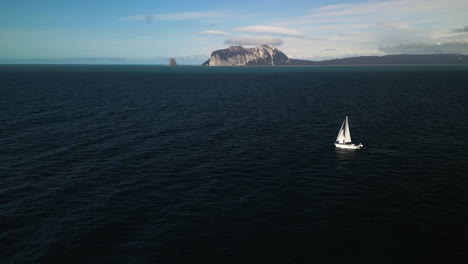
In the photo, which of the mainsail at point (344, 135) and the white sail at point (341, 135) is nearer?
the mainsail at point (344, 135)

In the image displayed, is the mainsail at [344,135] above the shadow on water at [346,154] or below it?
above

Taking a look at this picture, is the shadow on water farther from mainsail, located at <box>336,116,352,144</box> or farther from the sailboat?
mainsail, located at <box>336,116,352,144</box>

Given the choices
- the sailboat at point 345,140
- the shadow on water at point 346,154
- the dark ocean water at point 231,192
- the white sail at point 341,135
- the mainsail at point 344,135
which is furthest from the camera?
the white sail at point 341,135

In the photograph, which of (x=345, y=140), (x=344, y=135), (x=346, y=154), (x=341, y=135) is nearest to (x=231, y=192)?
(x=346, y=154)

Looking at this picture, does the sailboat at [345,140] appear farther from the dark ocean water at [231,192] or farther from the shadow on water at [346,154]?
the dark ocean water at [231,192]

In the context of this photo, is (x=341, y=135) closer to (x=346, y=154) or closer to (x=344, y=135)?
(x=344, y=135)

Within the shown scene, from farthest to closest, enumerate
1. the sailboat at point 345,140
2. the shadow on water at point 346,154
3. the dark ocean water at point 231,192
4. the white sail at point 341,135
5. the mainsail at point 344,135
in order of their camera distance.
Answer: the white sail at point 341,135 < the mainsail at point 344,135 < the sailboat at point 345,140 < the shadow on water at point 346,154 < the dark ocean water at point 231,192

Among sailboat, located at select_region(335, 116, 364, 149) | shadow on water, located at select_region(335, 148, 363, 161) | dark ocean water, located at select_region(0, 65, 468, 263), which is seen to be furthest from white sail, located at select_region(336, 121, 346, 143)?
shadow on water, located at select_region(335, 148, 363, 161)

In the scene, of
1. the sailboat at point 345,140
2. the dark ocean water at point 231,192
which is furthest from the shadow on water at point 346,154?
the sailboat at point 345,140

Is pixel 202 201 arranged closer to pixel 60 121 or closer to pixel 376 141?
pixel 376 141
